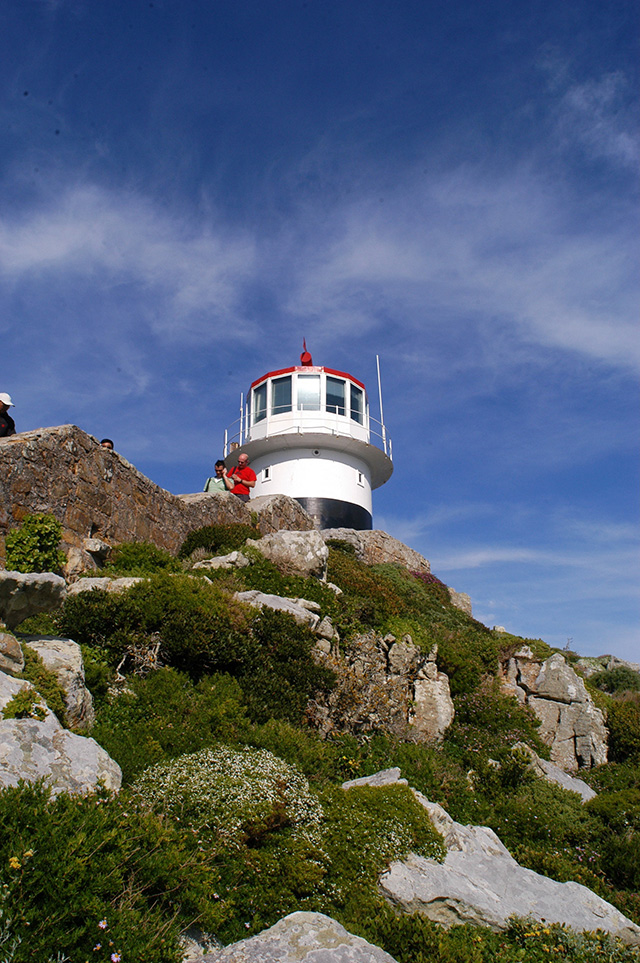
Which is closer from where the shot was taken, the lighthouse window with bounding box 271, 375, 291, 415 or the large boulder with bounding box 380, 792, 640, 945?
the large boulder with bounding box 380, 792, 640, 945

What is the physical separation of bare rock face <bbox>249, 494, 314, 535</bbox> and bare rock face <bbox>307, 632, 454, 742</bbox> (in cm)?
553

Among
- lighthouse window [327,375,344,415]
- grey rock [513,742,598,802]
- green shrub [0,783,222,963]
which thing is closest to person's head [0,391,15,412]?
→ green shrub [0,783,222,963]

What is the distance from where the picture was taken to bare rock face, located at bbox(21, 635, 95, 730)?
256 inches

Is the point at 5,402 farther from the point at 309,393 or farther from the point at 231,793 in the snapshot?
the point at 309,393

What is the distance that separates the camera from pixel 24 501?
9383 mm

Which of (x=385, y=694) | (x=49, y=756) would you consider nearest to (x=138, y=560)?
(x=385, y=694)

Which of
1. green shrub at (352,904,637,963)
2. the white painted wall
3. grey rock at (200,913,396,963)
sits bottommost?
green shrub at (352,904,637,963)

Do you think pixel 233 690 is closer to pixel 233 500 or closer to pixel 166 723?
pixel 166 723

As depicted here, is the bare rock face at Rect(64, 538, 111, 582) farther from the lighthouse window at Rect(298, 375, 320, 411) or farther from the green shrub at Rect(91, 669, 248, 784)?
the lighthouse window at Rect(298, 375, 320, 411)

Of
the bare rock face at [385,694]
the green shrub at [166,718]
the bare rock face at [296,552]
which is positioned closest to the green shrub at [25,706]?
the green shrub at [166,718]

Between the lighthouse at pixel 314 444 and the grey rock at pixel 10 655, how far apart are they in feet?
54.1

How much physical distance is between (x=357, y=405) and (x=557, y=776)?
1647 centimetres

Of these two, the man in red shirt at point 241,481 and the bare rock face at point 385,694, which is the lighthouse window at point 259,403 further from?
the bare rock face at point 385,694

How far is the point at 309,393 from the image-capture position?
2416 cm
